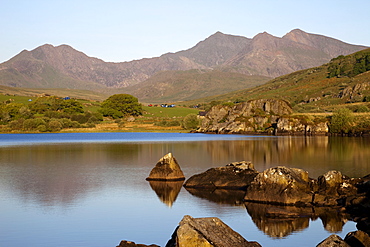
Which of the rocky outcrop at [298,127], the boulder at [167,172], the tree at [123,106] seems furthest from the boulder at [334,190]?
the tree at [123,106]

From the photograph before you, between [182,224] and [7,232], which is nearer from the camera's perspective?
[182,224]

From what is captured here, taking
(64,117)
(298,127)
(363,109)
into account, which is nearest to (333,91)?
(363,109)

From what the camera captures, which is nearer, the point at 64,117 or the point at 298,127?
the point at 298,127

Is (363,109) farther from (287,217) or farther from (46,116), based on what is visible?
(287,217)

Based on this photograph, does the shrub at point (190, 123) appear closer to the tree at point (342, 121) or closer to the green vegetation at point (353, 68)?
the tree at point (342, 121)

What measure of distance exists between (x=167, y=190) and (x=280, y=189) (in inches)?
333

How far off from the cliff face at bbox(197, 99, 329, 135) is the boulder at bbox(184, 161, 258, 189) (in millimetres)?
70112

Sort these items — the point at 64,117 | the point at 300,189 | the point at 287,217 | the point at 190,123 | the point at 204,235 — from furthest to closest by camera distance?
1. the point at 64,117
2. the point at 190,123
3. the point at 300,189
4. the point at 287,217
5. the point at 204,235

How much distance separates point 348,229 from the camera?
2148cm

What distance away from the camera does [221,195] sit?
3000 centimetres

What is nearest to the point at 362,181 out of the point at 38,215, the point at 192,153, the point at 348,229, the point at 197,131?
the point at 348,229

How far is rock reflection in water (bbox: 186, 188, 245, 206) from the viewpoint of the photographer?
28.0 meters

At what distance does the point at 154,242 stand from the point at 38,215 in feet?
26.3

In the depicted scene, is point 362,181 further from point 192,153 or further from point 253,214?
point 192,153
